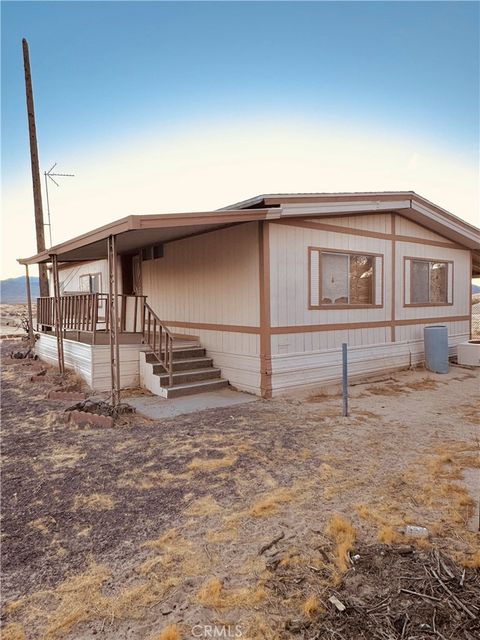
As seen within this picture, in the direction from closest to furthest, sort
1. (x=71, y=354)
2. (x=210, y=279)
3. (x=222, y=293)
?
(x=222, y=293) → (x=210, y=279) → (x=71, y=354)

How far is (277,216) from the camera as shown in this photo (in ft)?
19.6

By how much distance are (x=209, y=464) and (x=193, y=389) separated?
2909 mm

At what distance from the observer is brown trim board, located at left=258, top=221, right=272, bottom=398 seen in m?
6.18

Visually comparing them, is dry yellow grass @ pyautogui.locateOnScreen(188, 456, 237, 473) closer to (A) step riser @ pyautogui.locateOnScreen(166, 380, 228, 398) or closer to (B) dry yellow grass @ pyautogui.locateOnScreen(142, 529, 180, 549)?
(B) dry yellow grass @ pyautogui.locateOnScreen(142, 529, 180, 549)

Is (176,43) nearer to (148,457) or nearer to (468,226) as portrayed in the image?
(468,226)

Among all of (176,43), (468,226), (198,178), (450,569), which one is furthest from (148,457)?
(198,178)

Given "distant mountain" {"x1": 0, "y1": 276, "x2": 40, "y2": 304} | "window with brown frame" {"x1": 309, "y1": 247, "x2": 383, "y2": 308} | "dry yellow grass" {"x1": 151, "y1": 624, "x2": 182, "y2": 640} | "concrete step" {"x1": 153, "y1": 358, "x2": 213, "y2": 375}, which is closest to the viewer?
"dry yellow grass" {"x1": 151, "y1": 624, "x2": 182, "y2": 640}

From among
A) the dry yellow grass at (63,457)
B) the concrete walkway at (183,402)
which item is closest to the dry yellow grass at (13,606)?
the dry yellow grass at (63,457)

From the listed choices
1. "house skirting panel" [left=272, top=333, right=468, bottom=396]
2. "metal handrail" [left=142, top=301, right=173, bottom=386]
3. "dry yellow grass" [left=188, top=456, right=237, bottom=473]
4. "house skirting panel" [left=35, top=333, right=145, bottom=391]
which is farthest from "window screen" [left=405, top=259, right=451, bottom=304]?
"dry yellow grass" [left=188, top=456, right=237, bottom=473]

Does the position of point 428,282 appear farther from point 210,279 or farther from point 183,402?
point 183,402

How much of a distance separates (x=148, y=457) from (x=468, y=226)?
9627mm

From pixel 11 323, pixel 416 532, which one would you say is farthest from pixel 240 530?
pixel 11 323

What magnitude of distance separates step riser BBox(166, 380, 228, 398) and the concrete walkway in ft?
0.31

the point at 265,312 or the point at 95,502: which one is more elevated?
the point at 265,312
